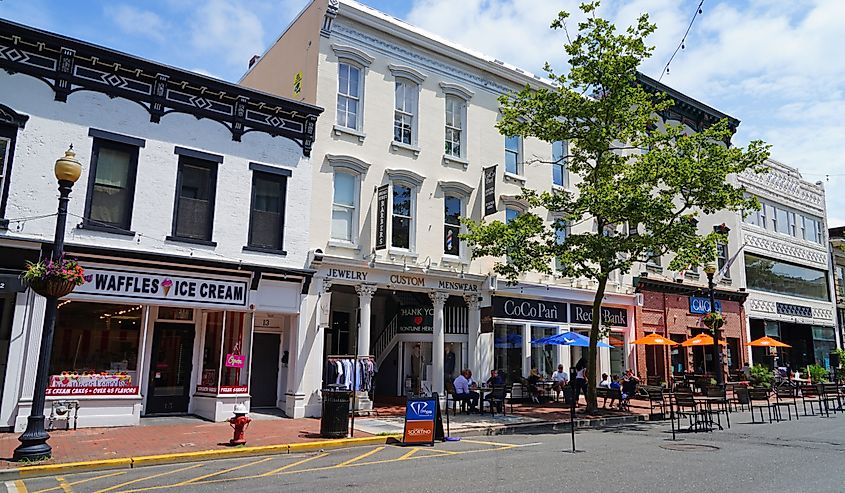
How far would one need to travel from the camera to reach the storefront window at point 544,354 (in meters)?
24.0

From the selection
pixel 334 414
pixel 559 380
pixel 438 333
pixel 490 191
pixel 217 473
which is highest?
pixel 490 191

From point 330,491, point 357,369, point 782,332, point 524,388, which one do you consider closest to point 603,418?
point 524,388

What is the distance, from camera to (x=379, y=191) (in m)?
19.5

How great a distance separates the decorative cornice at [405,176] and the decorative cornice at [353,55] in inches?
141

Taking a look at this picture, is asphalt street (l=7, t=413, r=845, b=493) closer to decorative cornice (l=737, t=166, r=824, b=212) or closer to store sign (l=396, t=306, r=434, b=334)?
store sign (l=396, t=306, r=434, b=334)

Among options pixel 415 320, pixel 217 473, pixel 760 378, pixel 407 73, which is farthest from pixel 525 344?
pixel 217 473

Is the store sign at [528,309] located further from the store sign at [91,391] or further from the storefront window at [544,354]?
the store sign at [91,391]

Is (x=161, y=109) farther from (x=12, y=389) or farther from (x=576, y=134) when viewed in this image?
(x=576, y=134)

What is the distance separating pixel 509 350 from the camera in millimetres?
23250

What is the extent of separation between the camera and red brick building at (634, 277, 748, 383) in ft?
91.7

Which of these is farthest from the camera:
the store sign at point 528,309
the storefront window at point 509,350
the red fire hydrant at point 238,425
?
the storefront window at point 509,350

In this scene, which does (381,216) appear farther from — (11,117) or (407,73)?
(11,117)

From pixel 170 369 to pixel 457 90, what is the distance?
13.3 meters

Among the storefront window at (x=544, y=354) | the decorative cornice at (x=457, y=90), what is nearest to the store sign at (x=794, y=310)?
the storefront window at (x=544, y=354)
